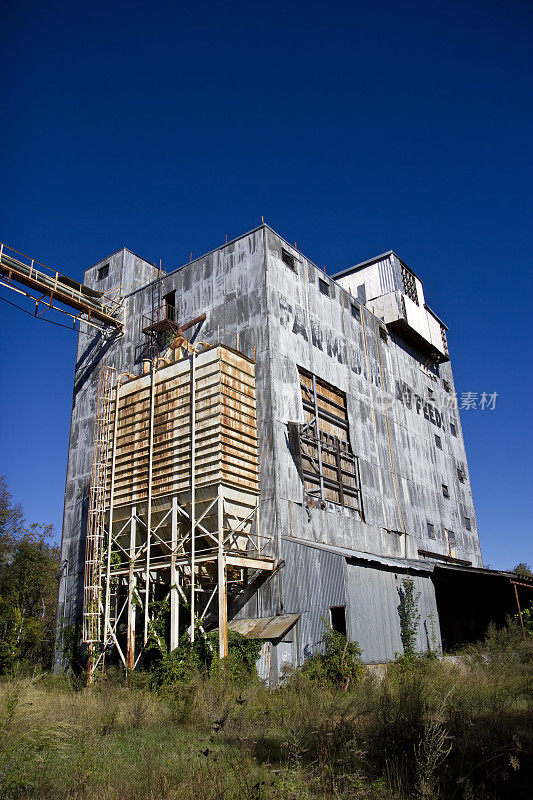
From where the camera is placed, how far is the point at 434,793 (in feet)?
24.7

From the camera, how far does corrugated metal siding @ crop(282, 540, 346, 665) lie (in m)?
20.5

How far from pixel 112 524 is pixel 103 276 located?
16.3 m

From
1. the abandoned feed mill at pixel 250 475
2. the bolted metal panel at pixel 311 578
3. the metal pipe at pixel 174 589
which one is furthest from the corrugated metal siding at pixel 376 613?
the metal pipe at pixel 174 589

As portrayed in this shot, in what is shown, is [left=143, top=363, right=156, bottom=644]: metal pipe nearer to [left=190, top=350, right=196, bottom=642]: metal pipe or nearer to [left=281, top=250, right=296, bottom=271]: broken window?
[left=190, top=350, right=196, bottom=642]: metal pipe

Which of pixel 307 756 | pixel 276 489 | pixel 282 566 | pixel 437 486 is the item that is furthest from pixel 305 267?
pixel 307 756

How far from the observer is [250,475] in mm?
22828

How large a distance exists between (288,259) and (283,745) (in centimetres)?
2396

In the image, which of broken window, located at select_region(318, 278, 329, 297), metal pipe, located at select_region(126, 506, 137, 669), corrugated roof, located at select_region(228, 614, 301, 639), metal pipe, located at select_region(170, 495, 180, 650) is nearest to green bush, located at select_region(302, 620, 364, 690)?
corrugated roof, located at select_region(228, 614, 301, 639)

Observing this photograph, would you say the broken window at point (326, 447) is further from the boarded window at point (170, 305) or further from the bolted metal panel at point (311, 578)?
the boarded window at point (170, 305)

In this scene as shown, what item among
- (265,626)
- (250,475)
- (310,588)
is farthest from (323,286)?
(265,626)

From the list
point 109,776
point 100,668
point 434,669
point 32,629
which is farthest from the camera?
point 32,629

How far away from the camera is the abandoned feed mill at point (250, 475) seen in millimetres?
21500

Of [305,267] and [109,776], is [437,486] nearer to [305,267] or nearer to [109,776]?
Answer: [305,267]

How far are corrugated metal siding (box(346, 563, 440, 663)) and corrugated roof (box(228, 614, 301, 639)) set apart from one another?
2.08m
